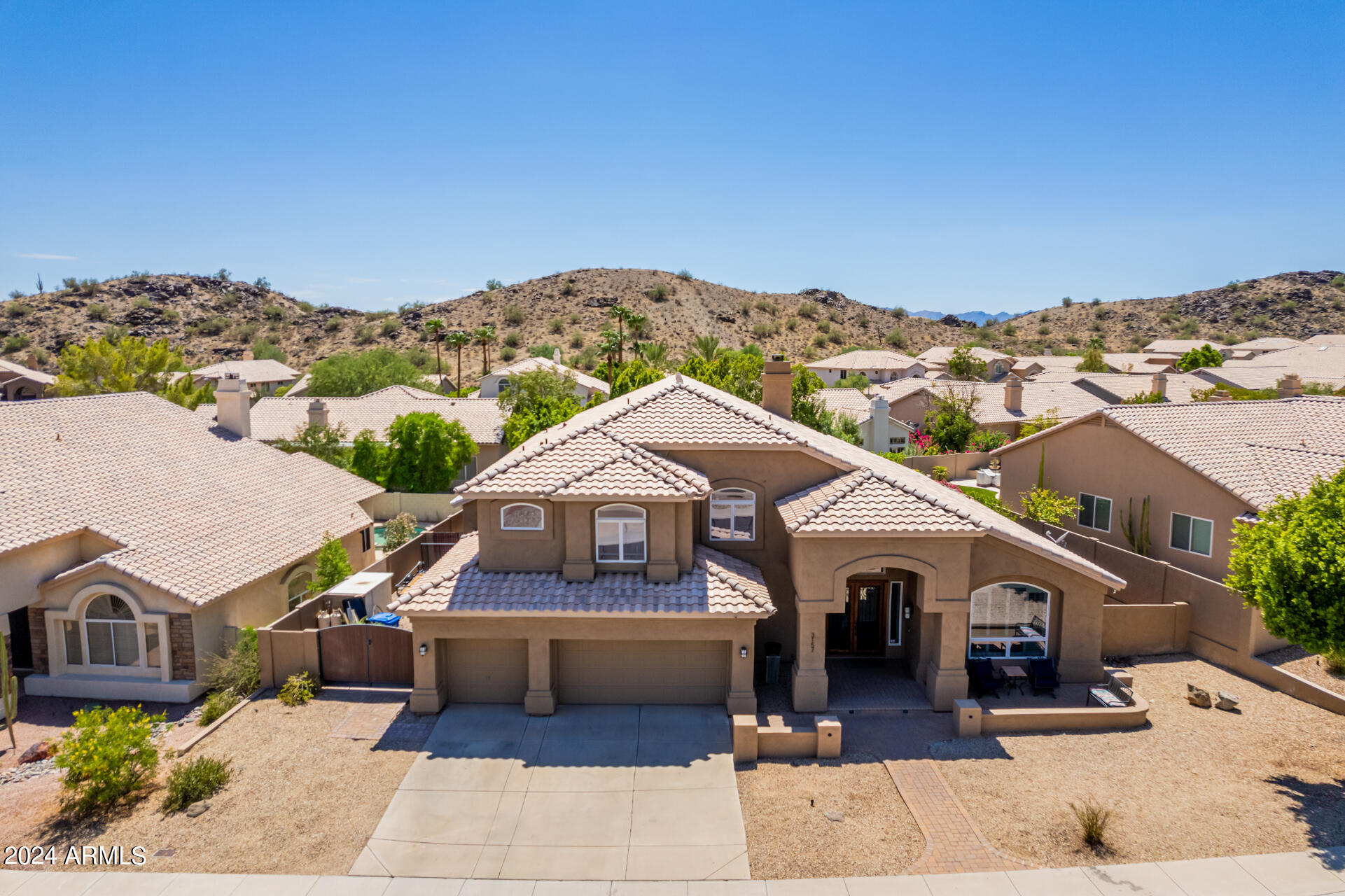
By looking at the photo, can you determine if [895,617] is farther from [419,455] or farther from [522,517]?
[419,455]

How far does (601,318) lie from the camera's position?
342 feet

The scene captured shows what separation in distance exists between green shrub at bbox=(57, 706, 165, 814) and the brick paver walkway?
1342 cm

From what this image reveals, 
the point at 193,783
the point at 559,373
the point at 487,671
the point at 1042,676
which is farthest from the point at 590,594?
the point at 559,373

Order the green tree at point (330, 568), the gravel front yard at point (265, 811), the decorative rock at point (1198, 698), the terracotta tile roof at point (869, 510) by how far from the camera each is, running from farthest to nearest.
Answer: the green tree at point (330, 568) < the decorative rock at point (1198, 698) < the terracotta tile roof at point (869, 510) < the gravel front yard at point (265, 811)

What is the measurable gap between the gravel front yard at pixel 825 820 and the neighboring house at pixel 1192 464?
13073 mm

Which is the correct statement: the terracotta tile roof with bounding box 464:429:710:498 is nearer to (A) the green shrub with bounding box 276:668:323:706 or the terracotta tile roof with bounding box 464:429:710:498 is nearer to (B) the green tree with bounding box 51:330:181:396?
(A) the green shrub with bounding box 276:668:323:706

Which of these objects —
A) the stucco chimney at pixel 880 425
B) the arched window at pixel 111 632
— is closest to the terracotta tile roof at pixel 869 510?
the arched window at pixel 111 632

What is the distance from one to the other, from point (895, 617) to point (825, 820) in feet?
24.5

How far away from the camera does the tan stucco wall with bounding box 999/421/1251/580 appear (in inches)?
818

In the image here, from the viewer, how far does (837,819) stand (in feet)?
42.2

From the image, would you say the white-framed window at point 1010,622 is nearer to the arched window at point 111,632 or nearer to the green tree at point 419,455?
the arched window at point 111,632

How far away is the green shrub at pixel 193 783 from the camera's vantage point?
1333 cm

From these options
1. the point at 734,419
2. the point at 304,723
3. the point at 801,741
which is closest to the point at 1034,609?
the point at 801,741

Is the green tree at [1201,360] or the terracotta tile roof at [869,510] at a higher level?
the green tree at [1201,360]
